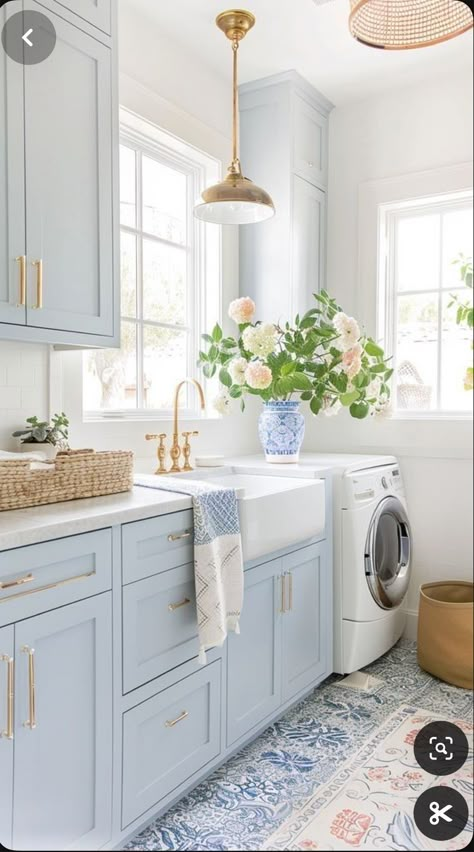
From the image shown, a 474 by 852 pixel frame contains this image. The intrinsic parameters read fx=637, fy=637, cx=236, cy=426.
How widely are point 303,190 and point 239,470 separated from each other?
1.33 metres

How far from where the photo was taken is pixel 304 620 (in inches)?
86.6

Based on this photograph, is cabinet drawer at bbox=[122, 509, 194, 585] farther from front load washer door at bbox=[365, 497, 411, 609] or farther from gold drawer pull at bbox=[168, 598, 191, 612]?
front load washer door at bbox=[365, 497, 411, 609]

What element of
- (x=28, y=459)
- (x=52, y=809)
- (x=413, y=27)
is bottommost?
(x=52, y=809)

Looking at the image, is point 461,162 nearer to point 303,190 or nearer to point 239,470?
point 303,190

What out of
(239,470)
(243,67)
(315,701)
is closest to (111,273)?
(239,470)

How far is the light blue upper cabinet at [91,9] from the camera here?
5.34 ft

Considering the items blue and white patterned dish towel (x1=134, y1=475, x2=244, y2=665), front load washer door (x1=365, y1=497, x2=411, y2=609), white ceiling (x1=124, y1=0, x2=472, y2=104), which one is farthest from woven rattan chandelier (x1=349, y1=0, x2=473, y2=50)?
front load washer door (x1=365, y1=497, x2=411, y2=609)

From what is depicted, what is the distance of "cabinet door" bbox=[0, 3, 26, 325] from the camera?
1.50 meters

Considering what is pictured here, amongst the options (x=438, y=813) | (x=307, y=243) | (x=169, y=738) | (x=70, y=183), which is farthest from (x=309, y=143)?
(x=438, y=813)

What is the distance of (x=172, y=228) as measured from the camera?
2598 mm

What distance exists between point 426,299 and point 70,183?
5.50ft

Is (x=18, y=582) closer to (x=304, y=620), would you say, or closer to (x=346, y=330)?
(x=304, y=620)

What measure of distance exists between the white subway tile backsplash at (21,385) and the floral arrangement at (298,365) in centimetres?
77

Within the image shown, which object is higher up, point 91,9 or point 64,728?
point 91,9
